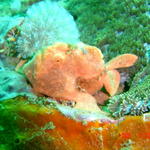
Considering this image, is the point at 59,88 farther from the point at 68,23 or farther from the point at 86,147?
the point at 68,23

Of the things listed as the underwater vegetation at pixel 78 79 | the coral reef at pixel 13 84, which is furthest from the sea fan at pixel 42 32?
the coral reef at pixel 13 84

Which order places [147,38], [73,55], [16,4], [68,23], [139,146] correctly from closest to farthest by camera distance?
1. [139,146]
2. [73,55]
3. [147,38]
4. [68,23]
5. [16,4]

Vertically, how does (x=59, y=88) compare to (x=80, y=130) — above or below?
below

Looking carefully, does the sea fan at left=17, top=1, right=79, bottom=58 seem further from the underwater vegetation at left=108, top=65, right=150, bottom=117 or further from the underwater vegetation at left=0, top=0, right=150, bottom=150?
the underwater vegetation at left=108, top=65, right=150, bottom=117

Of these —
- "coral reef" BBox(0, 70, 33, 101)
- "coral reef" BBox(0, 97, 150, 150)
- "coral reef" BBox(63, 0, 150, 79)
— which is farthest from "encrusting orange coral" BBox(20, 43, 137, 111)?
"coral reef" BBox(63, 0, 150, 79)

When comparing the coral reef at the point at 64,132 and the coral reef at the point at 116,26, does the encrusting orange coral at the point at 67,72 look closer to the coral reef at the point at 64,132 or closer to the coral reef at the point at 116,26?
the coral reef at the point at 64,132

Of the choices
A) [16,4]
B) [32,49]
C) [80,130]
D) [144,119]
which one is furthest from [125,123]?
[16,4]
